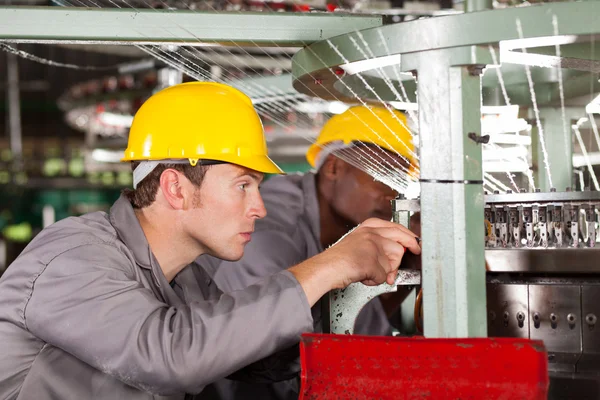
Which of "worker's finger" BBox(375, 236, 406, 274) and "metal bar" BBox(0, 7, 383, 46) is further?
"metal bar" BBox(0, 7, 383, 46)

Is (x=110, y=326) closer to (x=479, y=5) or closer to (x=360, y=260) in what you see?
(x=360, y=260)

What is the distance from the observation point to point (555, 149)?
9.53ft

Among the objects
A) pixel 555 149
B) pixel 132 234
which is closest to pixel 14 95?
pixel 555 149

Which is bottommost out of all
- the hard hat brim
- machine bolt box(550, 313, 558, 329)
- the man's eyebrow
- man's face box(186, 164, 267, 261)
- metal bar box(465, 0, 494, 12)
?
machine bolt box(550, 313, 558, 329)

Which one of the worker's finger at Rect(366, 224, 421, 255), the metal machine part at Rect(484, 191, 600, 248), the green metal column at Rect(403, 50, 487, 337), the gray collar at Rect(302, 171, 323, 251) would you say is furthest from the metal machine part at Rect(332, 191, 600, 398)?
the gray collar at Rect(302, 171, 323, 251)

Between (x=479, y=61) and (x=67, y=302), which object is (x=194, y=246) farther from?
(x=479, y=61)

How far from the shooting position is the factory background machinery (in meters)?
1.49

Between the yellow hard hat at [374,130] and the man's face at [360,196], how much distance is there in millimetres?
160

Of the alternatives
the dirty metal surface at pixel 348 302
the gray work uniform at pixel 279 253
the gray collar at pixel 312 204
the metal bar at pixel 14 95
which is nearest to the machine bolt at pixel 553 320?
the dirty metal surface at pixel 348 302

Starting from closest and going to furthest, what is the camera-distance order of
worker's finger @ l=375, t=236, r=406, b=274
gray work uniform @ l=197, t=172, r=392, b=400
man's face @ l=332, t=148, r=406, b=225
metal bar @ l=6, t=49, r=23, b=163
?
worker's finger @ l=375, t=236, r=406, b=274 < gray work uniform @ l=197, t=172, r=392, b=400 < man's face @ l=332, t=148, r=406, b=225 < metal bar @ l=6, t=49, r=23, b=163

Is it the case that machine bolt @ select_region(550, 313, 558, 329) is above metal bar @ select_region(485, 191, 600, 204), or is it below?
below

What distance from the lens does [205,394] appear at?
2734 mm

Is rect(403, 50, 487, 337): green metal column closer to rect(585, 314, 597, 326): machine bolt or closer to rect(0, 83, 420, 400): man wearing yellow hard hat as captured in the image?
rect(0, 83, 420, 400): man wearing yellow hard hat

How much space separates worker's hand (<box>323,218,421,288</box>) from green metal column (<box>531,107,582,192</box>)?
1.32m
